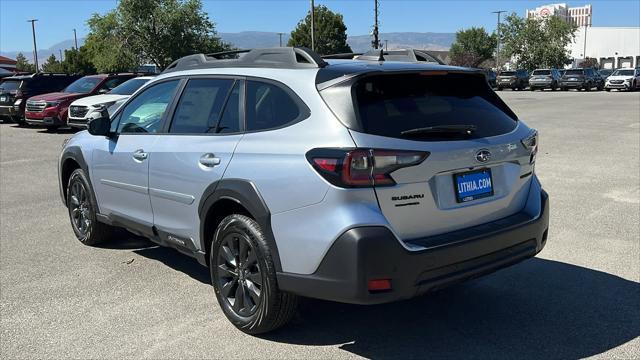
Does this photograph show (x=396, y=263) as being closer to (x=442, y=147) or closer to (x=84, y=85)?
(x=442, y=147)

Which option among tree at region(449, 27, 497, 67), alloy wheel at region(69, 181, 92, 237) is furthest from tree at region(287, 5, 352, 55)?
alloy wheel at region(69, 181, 92, 237)

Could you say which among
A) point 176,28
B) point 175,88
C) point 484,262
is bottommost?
point 484,262

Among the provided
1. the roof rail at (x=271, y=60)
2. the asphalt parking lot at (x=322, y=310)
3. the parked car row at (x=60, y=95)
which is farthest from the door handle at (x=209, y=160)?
the parked car row at (x=60, y=95)

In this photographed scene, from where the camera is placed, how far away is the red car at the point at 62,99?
17578 mm

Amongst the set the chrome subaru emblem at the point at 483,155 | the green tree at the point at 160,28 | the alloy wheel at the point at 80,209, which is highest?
the green tree at the point at 160,28

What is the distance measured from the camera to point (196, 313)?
4.19 metres

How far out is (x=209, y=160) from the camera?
3.94 meters

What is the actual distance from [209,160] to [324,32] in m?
68.2

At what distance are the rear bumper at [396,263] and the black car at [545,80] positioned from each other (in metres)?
45.0

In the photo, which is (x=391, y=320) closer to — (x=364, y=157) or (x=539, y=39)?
(x=364, y=157)

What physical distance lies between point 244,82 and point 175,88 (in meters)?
0.90

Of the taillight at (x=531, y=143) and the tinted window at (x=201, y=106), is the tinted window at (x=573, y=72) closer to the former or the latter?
the taillight at (x=531, y=143)

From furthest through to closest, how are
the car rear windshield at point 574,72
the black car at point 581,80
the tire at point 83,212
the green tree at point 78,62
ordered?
the green tree at point 78,62, the car rear windshield at point 574,72, the black car at point 581,80, the tire at point 83,212

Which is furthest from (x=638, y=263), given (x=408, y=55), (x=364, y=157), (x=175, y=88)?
(x=175, y=88)
